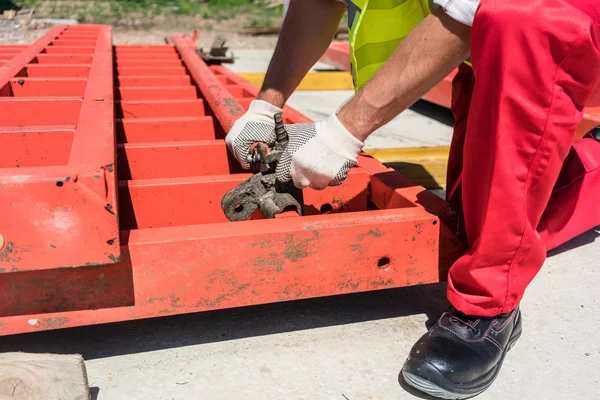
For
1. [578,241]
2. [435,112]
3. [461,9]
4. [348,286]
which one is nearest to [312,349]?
[348,286]

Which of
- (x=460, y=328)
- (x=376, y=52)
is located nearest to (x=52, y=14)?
(x=376, y=52)

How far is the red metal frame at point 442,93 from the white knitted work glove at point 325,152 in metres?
0.98

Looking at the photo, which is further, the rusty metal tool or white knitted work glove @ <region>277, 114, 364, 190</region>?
the rusty metal tool

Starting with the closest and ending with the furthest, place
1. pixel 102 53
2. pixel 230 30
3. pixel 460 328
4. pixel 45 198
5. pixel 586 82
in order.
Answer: pixel 45 198
pixel 586 82
pixel 460 328
pixel 102 53
pixel 230 30

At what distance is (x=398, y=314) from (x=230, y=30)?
1018 cm

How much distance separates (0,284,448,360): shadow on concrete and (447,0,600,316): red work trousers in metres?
0.35

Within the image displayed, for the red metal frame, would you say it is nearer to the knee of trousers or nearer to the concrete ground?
the concrete ground

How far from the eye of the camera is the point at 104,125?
158cm

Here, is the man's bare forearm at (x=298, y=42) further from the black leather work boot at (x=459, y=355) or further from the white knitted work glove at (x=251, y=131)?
the black leather work boot at (x=459, y=355)

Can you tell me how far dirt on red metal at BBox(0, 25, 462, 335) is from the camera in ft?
3.73

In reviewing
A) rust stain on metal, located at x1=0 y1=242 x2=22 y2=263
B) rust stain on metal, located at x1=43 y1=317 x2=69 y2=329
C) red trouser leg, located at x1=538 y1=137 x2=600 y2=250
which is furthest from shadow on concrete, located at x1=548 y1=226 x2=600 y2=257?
rust stain on metal, located at x1=0 y1=242 x2=22 y2=263

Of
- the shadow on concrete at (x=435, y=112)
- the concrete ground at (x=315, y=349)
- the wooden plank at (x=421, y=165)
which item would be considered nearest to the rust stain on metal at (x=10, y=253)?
the concrete ground at (x=315, y=349)

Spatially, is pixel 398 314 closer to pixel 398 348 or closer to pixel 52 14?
pixel 398 348

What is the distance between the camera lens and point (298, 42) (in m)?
1.94
